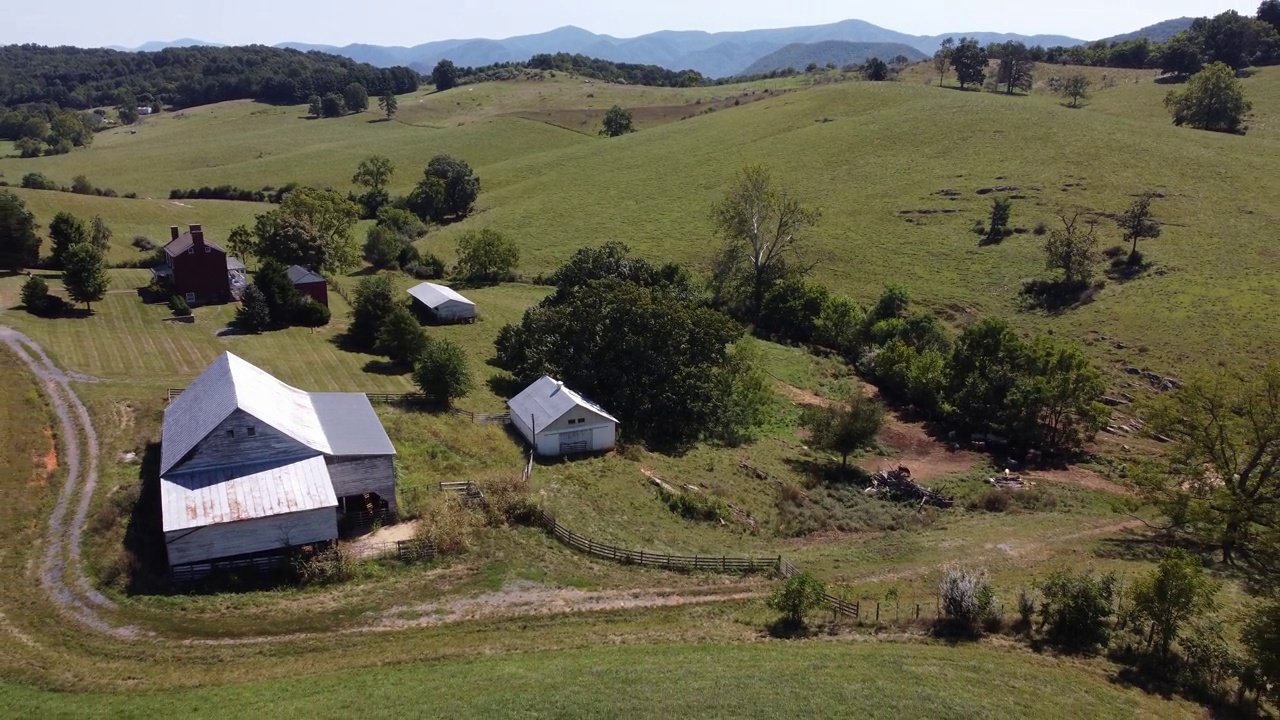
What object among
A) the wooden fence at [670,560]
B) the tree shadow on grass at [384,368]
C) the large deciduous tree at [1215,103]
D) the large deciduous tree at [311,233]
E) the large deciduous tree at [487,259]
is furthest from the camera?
the large deciduous tree at [1215,103]

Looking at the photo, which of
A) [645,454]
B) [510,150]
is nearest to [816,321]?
[645,454]

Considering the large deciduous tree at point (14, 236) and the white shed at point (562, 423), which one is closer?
the white shed at point (562, 423)

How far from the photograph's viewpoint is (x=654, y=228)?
287ft

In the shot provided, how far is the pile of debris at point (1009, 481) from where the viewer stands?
42.8 metres

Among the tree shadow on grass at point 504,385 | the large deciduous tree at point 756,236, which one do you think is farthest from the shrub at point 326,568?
the large deciduous tree at point 756,236

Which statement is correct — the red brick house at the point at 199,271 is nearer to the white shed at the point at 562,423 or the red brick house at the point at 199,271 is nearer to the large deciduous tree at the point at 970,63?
the white shed at the point at 562,423

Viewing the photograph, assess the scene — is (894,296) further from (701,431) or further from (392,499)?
(392,499)

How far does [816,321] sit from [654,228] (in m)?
28.1

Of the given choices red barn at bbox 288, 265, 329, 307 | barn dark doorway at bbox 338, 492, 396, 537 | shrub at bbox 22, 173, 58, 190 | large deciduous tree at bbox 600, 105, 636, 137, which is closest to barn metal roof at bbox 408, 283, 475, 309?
red barn at bbox 288, 265, 329, 307

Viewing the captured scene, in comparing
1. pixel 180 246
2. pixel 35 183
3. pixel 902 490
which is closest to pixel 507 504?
pixel 902 490

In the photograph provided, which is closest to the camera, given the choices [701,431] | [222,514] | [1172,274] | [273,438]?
[222,514]

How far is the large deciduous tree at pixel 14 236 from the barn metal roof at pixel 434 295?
1223 inches

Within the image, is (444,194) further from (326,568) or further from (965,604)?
(965,604)

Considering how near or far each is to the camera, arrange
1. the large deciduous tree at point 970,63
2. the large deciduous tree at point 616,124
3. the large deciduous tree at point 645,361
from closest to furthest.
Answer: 1. the large deciduous tree at point 645,361
2. the large deciduous tree at point 970,63
3. the large deciduous tree at point 616,124
